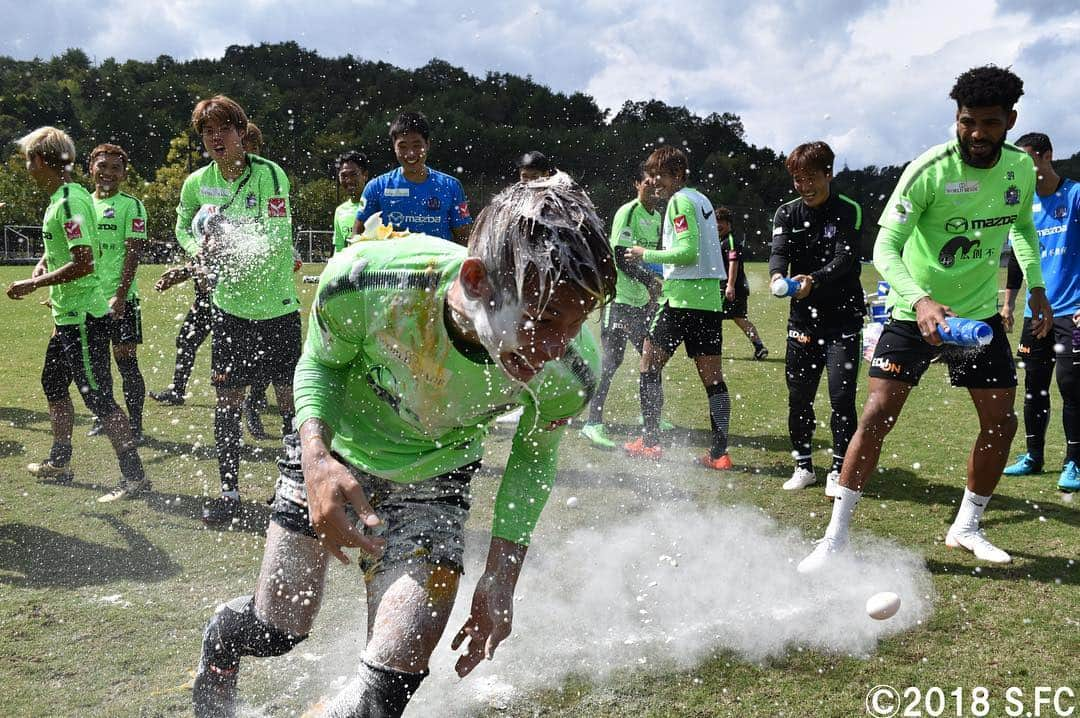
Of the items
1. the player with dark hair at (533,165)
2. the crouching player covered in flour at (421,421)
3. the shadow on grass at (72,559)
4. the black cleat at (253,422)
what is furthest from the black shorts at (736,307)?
the crouching player covered in flour at (421,421)

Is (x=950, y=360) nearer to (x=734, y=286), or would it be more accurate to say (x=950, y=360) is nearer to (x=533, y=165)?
(x=533, y=165)

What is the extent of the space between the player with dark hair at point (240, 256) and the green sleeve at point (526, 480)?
3.02 m

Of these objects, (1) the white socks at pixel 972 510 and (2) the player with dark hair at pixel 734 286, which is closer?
(1) the white socks at pixel 972 510

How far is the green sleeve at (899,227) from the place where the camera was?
161 inches

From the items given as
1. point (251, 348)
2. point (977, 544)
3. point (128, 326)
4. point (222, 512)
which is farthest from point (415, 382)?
point (128, 326)

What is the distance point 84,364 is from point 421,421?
4.14 metres

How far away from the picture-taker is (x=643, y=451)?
673cm

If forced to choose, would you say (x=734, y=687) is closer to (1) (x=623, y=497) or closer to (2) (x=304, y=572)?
(2) (x=304, y=572)

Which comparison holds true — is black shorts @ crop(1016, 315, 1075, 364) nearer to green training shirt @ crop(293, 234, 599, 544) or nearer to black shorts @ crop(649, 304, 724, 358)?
black shorts @ crop(649, 304, 724, 358)

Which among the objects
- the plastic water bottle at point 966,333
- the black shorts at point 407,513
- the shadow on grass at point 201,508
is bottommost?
the shadow on grass at point 201,508

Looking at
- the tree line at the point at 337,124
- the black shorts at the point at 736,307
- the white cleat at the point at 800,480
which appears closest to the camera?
the white cleat at the point at 800,480

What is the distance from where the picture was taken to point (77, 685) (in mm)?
3123

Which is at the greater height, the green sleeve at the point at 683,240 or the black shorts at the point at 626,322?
the green sleeve at the point at 683,240

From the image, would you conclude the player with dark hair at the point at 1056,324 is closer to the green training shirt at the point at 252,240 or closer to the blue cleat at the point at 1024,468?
the blue cleat at the point at 1024,468
